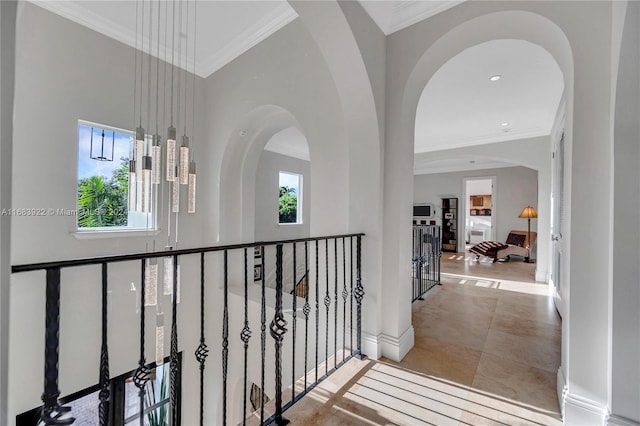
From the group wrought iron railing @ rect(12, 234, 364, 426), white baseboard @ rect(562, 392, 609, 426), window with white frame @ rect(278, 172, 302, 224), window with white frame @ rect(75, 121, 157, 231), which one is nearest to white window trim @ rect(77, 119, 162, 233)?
window with white frame @ rect(75, 121, 157, 231)

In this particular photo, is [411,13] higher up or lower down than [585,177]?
higher up

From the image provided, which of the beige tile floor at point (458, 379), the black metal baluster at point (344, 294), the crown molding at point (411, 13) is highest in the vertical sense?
the crown molding at point (411, 13)

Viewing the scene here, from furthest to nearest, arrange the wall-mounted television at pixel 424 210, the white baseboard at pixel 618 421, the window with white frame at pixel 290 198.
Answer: the wall-mounted television at pixel 424 210 < the window with white frame at pixel 290 198 < the white baseboard at pixel 618 421

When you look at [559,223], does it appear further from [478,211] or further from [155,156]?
[478,211]

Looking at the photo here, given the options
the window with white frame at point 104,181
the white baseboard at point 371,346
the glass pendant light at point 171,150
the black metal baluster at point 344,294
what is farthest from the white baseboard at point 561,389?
the window with white frame at point 104,181

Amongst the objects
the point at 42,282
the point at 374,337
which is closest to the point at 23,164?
the point at 42,282

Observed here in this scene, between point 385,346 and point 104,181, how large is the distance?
145 inches

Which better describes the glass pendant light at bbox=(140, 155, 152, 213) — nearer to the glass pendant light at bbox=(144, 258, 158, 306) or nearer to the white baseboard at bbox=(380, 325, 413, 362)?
the glass pendant light at bbox=(144, 258, 158, 306)

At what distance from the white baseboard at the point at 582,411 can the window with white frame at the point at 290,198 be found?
586cm

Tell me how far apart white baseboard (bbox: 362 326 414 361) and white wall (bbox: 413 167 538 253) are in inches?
285

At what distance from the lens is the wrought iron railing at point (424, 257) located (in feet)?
13.1

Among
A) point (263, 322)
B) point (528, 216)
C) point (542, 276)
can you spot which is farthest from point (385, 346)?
point (528, 216)

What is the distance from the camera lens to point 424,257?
437 cm

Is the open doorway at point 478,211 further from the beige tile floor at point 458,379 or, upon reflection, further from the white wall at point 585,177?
the white wall at point 585,177
